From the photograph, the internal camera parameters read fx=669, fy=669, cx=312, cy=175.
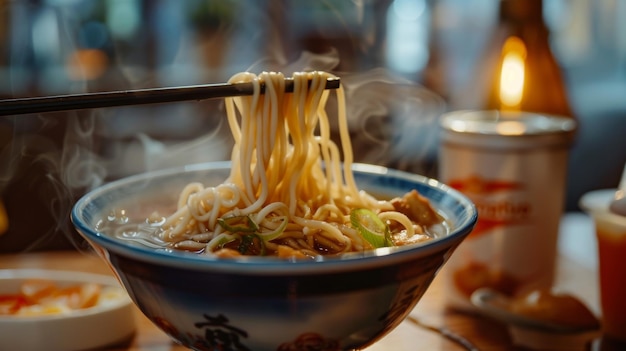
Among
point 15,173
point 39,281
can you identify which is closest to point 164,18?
point 15,173

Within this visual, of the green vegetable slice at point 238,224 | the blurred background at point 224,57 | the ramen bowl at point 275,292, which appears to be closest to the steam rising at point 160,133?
the blurred background at point 224,57

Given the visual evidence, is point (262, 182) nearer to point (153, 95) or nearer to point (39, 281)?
point (153, 95)

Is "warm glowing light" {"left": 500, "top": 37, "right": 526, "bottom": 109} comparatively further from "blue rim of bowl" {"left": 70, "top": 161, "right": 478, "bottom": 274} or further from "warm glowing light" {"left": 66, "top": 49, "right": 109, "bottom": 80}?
"warm glowing light" {"left": 66, "top": 49, "right": 109, "bottom": 80}

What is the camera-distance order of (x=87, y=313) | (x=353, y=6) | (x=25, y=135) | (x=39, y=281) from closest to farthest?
(x=87, y=313) → (x=39, y=281) → (x=25, y=135) → (x=353, y=6)

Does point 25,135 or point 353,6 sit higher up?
point 353,6

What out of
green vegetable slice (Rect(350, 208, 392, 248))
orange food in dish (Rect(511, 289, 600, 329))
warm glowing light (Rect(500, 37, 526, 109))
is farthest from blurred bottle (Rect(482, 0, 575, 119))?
green vegetable slice (Rect(350, 208, 392, 248))

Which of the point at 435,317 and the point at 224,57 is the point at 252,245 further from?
the point at 224,57
